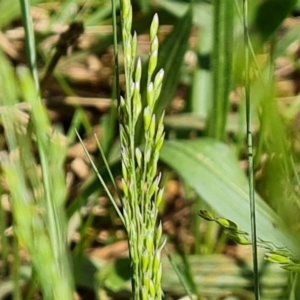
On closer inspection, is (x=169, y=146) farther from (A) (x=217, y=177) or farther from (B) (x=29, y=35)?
(B) (x=29, y=35)

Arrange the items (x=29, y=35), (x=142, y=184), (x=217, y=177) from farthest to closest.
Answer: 1. (x=217, y=177)
2. (x=29, y=35)
3. (x=142, y=184)

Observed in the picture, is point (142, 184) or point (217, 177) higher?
point (142, 184)

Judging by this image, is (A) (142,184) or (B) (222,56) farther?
(B) (222,56)

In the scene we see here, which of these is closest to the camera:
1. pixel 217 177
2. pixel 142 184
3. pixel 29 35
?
pixel 142 184

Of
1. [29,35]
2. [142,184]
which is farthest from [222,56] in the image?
[142,184]

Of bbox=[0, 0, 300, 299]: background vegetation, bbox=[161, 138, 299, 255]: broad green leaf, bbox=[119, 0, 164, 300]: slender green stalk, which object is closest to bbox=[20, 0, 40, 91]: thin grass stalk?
bbox=[0, 0, 300, 299]: background vegetation

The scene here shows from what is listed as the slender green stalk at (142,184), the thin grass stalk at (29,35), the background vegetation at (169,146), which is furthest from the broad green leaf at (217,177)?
the slender green stalk at (142,184)

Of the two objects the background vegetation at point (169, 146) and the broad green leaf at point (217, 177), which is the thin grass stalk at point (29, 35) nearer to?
the background vegetation at point (169, 146)
